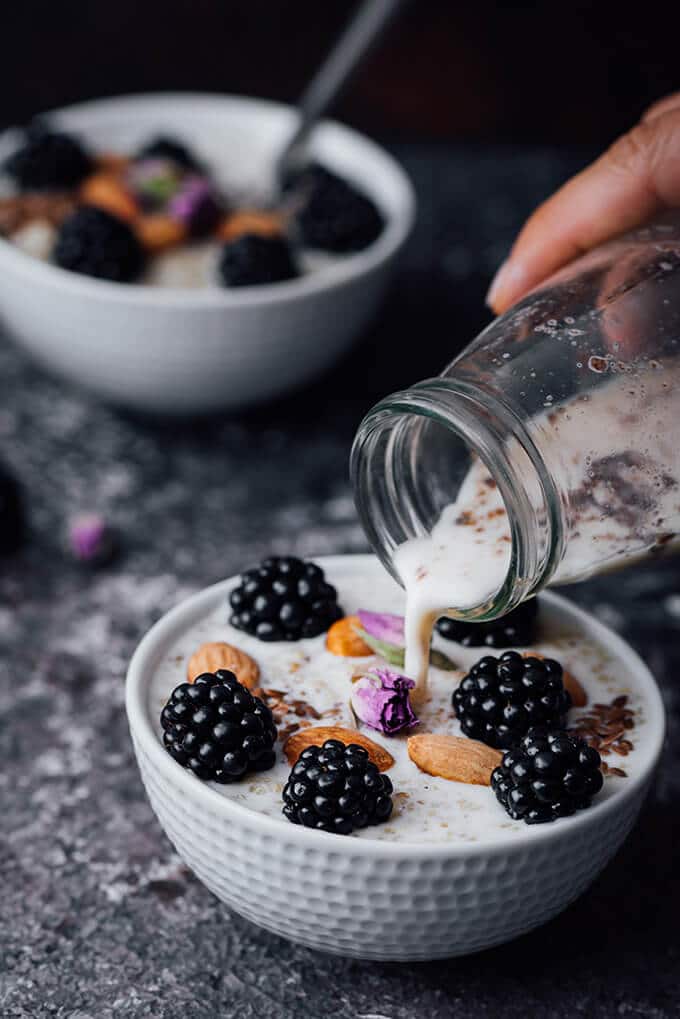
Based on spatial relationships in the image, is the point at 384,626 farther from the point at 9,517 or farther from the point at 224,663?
the point at 9,517

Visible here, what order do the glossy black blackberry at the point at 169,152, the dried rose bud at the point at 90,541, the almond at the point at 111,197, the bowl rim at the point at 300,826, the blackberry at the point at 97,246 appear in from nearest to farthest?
the bowl rim at the point at 300,826
the dried rose bud at the point at 90,541
the blackberry at the point at 97,246
the almond at the point at 111,197
the glossy black blackberry at the point at 169,152

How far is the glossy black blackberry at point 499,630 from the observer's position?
2.69 feet

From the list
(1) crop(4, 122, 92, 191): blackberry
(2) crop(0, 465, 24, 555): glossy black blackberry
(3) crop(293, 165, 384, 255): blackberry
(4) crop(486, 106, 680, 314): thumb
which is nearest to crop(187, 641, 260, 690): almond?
(4) crop(486, 106, 680, 314): thumb

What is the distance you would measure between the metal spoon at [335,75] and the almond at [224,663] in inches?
31.0

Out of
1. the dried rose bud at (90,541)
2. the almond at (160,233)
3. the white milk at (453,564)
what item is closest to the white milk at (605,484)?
the white milk at (453,564)

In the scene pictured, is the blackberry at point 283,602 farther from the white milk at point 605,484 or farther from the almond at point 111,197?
the almond at point 111,197

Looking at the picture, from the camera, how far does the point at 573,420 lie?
0.71 metres

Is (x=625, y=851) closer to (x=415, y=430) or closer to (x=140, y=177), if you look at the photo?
(x=415, y=430)

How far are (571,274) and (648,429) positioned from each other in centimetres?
15

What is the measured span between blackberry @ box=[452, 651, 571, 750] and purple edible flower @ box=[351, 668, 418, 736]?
0.10 ft

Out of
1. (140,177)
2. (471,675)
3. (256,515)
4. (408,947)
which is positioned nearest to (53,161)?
(140,177)

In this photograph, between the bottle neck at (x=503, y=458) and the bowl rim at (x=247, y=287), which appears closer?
the bottle neck at (x=503, y=458)

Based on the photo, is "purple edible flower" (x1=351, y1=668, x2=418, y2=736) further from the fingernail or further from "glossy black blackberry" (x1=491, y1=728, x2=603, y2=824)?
the fingernail

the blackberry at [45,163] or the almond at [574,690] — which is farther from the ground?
the almond at [574,690]
